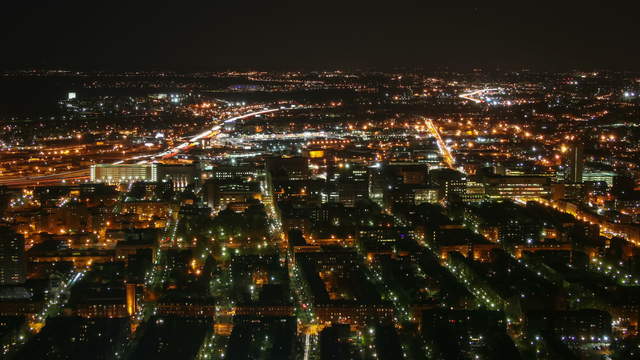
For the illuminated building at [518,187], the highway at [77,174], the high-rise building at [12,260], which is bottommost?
the high-rise building at [12,260]

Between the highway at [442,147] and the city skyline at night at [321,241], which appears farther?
the highway at [442,147]

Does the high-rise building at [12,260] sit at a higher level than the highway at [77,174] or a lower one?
lower

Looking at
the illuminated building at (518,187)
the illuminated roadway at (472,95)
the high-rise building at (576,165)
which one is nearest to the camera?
the illuminated building at (518,187)

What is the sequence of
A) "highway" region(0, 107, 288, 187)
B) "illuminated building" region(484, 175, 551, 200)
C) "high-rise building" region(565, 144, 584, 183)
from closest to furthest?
1. "illuminated building" region(484, 175, 551, 200)
2. "high-rise building" region(565, 144, 584, 183)
3. "highway" region(0, 107, 288, 187)

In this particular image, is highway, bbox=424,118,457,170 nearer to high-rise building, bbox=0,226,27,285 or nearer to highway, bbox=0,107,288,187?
highway, bbox=0,107,288,187

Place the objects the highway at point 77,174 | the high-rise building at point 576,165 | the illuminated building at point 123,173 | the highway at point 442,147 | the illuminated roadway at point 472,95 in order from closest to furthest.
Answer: the high-rise building at point 576,165, the highway at point 77,174, the illuminated building at point 123,173, the highway at point 442,147, the illuminated roadway at point 472,95

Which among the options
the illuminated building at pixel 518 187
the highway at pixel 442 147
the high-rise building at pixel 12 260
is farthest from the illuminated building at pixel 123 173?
the illuminated building at pixel 518 187

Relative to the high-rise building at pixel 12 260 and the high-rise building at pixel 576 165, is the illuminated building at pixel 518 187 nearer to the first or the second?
the high-rise building at pixel 576 165

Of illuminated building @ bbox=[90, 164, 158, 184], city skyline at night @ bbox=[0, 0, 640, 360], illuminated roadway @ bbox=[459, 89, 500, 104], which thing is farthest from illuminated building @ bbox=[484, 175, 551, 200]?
illuminated roadway @ bbox=[459, 89, 500, 104]
